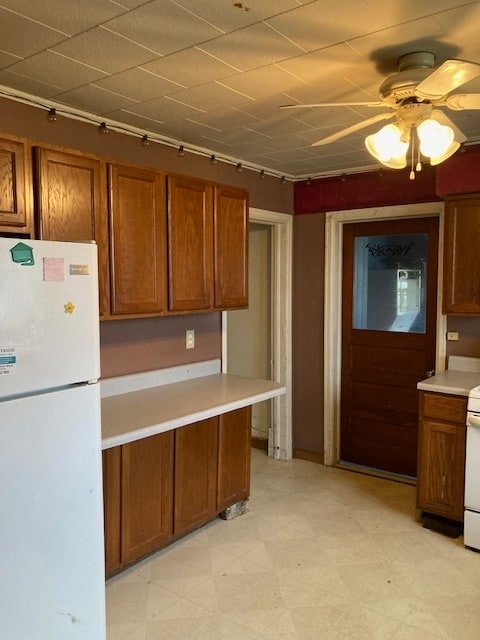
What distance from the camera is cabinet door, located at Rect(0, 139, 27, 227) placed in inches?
83.7

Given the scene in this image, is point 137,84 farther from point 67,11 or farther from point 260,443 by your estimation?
point 260,443

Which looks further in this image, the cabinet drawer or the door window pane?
the door window pane

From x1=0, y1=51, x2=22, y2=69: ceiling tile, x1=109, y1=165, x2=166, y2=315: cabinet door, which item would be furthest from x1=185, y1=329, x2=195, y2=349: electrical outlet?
x1=0, y1=51, x2=22, y2=69: ceiling tile

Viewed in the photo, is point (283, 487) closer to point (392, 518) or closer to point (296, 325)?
point (392, 518)

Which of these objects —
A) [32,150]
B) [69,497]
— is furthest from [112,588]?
[32,150]

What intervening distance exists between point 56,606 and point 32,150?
5.94ft

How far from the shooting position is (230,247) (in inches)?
132

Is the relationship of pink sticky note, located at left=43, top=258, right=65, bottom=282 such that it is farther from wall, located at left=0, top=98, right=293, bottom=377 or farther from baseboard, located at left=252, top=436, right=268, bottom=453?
baseboard, located at left=252, top=436, right=268, bottom=453

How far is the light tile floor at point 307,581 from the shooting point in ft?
7.63

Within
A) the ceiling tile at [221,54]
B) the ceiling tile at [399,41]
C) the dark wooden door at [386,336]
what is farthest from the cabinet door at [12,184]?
the dark wooden door at [386,336]

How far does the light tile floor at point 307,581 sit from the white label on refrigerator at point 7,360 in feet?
4.47

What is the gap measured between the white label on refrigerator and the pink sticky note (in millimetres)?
267

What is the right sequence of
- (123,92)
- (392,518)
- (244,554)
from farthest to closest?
(392,518)
(244,554)
(123,92)

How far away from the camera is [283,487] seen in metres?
3.92
